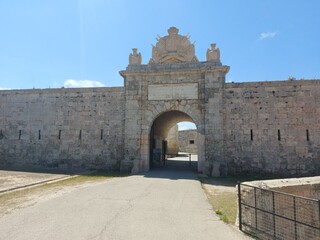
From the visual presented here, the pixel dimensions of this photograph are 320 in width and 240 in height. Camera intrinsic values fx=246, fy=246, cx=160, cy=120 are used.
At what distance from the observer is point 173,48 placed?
13.7m

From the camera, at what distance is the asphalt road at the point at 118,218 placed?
3961 millimetres

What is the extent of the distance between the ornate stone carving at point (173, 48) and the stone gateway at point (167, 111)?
0.06 metres

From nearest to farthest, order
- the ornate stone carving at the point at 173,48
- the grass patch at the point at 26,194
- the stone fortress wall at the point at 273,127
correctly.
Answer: the grass patch at the point at 26,194 → the stone fortress wall at the point at 273,127 → the ornate stone carving at the point at 173,48

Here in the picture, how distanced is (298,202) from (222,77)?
8.18 meters

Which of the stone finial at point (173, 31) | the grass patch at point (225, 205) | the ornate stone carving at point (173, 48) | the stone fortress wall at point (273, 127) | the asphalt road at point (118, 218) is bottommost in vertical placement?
the grass patch at point (225, 205)

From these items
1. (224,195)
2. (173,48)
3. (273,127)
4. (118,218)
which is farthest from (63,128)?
(273,127)

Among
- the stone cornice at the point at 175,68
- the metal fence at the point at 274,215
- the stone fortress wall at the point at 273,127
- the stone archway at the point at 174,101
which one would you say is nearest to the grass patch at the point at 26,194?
the stone archway at the point at 174,101

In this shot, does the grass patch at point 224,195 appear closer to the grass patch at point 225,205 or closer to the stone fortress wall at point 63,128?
the grass patch at point 225,205

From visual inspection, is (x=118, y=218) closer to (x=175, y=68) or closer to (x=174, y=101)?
(x=174, y=101)

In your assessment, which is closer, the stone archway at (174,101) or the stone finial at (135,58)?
the stone archway at (174,101)

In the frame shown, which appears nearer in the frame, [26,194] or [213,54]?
[26,194]

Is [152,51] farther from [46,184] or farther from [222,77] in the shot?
[46,184]

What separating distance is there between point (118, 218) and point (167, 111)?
8.10 meters

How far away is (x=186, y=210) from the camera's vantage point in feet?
17.7
